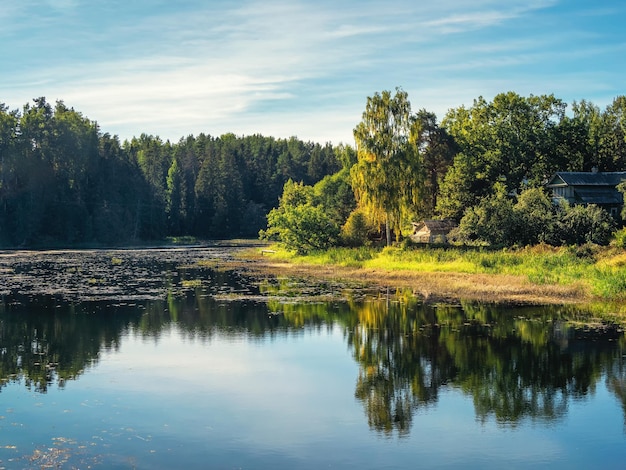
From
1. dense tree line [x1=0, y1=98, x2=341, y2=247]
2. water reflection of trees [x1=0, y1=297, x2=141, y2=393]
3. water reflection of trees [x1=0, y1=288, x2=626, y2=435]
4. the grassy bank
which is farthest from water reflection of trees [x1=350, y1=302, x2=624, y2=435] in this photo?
dense tree line [x1=0, y1=98, x2=341, y2=247]

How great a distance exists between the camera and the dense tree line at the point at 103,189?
4931 inches

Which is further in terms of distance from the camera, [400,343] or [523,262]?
[523,262]

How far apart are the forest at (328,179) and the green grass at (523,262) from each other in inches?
184

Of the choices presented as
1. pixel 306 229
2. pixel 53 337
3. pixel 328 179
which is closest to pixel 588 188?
pixel 306 229

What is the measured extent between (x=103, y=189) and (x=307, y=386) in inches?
4919

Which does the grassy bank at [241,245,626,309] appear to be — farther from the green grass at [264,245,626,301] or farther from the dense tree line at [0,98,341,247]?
the dense tree line at [0,98,341,247]

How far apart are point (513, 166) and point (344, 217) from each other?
21.2m

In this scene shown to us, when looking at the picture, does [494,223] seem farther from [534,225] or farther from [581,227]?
[581,227]

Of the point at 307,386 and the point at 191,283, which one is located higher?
the point at 191,283

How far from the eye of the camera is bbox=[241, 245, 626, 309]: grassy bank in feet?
133

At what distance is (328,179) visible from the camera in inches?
5349

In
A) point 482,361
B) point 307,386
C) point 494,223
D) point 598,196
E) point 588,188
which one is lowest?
point 307,386

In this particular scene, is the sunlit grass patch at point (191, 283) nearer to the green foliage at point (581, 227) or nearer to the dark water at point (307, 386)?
the dark water at point (307, 386)

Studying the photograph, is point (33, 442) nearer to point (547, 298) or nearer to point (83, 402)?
point (83, 402)
